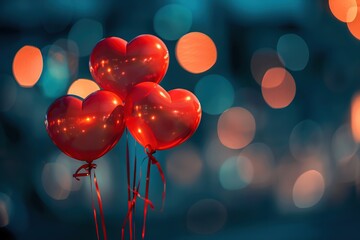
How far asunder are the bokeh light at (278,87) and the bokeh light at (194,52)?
1.48ft

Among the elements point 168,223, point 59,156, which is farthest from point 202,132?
point 59,156

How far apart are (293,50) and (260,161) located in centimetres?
86

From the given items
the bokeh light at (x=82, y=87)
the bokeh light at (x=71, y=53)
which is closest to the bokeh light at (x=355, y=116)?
the bokeh light at (x=82, y=87)

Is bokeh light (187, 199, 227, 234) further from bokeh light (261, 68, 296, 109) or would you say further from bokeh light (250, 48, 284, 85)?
bokeh light (250, 48, 284, 85)

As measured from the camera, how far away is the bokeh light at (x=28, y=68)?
3463 millimetres

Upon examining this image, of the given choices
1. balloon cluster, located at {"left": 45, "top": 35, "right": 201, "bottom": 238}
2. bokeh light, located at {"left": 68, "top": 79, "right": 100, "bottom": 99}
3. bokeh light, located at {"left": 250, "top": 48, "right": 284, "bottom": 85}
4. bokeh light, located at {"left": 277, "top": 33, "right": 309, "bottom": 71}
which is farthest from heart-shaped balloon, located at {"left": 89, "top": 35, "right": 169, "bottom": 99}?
bokeh light, located at {"left": 277, "top": 33, "right": 309, "bottom": 71}

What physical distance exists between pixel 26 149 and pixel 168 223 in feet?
3.54

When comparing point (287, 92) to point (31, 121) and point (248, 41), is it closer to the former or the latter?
point (248, 41)

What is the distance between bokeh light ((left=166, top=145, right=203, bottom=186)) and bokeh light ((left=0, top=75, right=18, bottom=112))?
3.72 ft

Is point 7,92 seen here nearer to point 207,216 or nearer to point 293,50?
point 207,216

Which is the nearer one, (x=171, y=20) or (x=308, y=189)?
(x=171, y=20)

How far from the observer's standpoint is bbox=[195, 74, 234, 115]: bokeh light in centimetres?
376

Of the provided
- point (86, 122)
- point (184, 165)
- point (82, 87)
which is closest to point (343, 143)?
point (184, 165)

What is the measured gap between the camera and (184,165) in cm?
377
